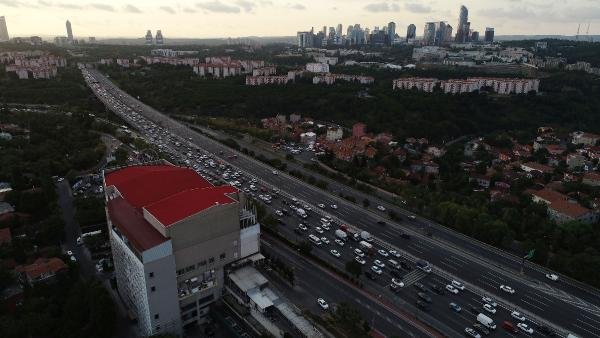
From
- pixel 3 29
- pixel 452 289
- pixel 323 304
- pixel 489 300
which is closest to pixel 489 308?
pixel 489 300

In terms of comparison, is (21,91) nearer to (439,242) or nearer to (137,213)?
(137,213)

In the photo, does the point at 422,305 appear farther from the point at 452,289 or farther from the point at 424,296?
the point at 452,289

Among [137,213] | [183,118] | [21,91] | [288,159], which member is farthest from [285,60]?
[137,213]

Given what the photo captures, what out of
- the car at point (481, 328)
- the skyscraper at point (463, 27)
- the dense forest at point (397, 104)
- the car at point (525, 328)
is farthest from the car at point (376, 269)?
the skyscraper at point (463, 27)

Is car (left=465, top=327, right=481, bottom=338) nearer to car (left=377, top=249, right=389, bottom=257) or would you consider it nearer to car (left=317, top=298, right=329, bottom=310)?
car (left=317, top=298, right=329, bottom=310)

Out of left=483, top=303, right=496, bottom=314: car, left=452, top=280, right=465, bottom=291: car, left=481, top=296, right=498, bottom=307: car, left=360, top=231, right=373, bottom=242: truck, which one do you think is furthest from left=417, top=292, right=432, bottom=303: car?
left=360, top=231, right=373, bottom=242: truck

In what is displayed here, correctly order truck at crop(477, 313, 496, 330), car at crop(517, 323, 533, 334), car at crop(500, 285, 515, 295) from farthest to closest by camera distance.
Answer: car at crop(500, 285, 515, 295), truck at crop(477, 313, 496, 330), car at crop(517, 323, 533, 334)

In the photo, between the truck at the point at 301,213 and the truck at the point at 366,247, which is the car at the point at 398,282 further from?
the truck at the point at 301,213
